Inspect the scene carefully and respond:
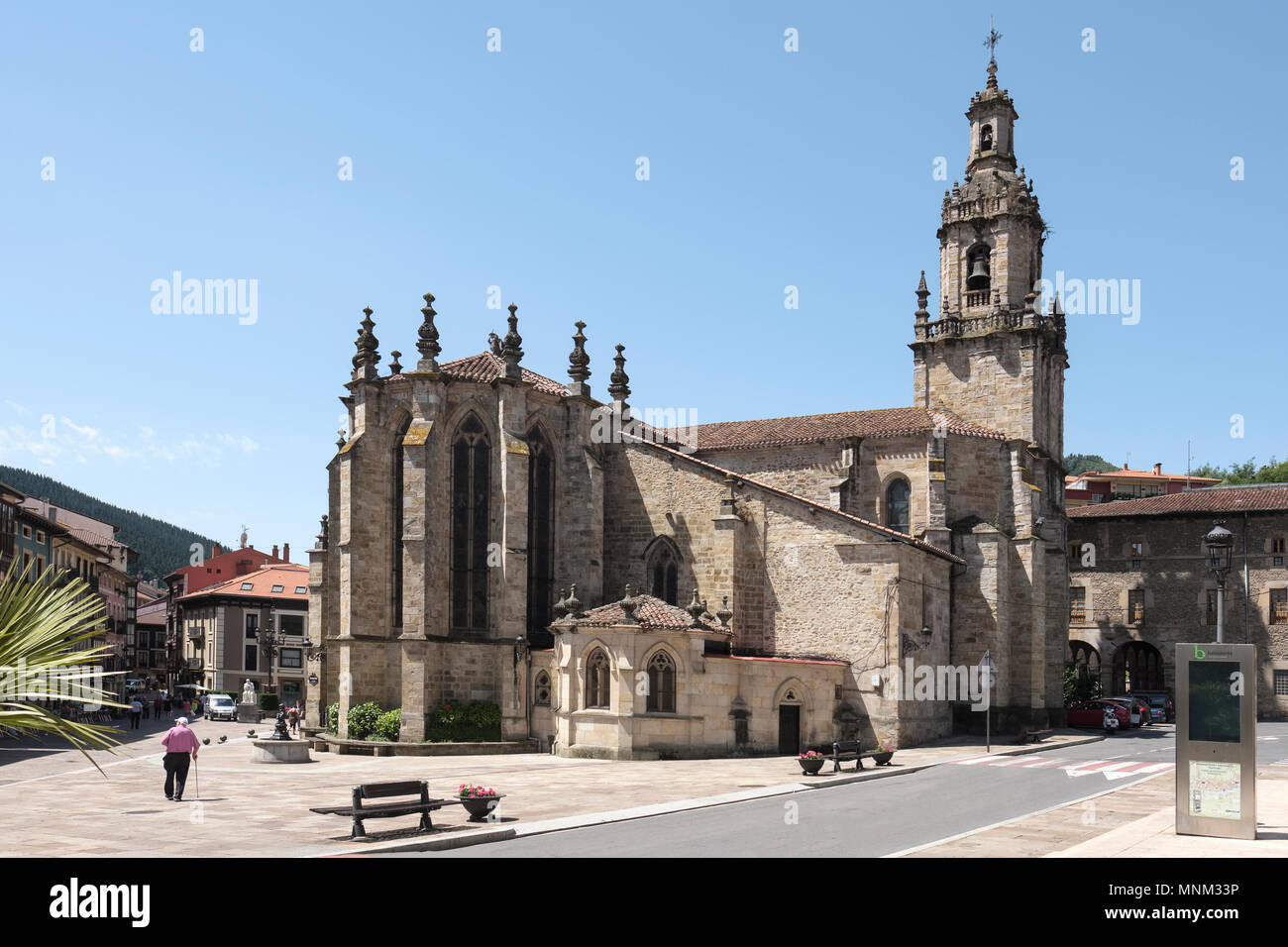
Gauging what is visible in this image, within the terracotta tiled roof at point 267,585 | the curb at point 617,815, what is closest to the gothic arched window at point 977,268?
the curb at point 617,815

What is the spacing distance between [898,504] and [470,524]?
1610 centimetres

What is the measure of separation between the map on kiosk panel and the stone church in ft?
57.6

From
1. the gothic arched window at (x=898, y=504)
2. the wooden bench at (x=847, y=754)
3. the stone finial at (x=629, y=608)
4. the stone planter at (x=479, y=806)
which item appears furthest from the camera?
the gothic arched window at (x=898, y=504)

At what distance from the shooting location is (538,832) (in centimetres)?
1705

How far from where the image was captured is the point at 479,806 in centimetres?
1773

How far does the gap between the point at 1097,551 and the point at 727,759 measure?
35950 millimetres

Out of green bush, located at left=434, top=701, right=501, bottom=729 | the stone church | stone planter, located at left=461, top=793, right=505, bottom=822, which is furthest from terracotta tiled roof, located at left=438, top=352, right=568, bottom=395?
stone planter, located at left=461, top=793, right=505, bottom=822

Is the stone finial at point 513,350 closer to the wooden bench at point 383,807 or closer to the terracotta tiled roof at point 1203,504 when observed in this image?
the wooden bench at point 383,807

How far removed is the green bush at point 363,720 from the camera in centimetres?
3447

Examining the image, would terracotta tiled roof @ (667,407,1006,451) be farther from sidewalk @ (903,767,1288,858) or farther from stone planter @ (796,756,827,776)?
sidewalk @ (903,767,1288,858)

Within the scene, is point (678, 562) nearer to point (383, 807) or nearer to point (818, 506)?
point (818, 506)

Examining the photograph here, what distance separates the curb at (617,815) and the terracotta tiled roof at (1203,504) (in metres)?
34.6

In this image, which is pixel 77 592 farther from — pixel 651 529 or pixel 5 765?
pixel 651 529

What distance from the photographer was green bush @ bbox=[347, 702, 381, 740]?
34.5 metres
